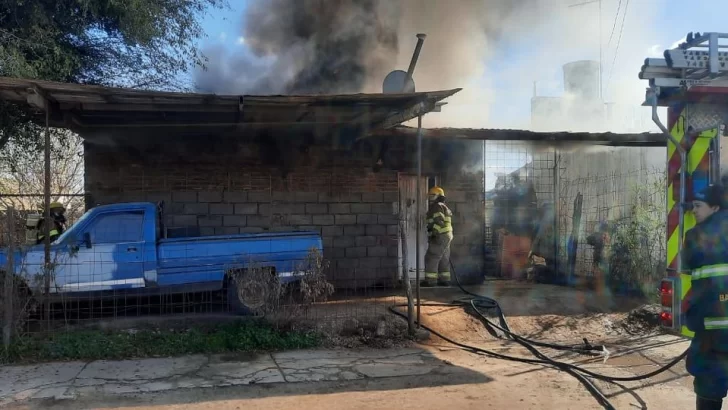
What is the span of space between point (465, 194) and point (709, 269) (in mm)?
6912

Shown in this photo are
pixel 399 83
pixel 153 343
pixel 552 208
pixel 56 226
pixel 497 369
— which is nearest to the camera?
pixel 497 369

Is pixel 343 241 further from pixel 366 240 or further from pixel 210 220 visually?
pixel 210 220

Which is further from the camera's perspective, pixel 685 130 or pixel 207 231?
pixel 207 231

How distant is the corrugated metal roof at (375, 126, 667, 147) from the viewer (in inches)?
374

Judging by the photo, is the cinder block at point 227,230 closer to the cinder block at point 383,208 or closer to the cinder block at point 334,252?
the cinder block at point 334,252

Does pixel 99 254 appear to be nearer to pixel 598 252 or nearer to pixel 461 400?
pixel 461 400

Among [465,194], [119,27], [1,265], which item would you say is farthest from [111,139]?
[465,194]

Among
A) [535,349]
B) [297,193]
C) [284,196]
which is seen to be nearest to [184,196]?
[284,196]

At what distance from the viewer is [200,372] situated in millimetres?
5680

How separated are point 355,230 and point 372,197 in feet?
2.19

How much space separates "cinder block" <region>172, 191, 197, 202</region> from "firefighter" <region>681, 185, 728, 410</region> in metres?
7.51

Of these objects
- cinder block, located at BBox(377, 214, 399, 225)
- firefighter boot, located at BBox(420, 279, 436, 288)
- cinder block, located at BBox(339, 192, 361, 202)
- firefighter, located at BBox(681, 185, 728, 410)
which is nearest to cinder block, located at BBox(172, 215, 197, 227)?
cinder block, located at BBox(339, 192, 361, 202)

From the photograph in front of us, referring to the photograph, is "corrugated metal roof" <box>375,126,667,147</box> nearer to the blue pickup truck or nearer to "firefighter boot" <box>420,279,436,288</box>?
"firefighter boot" <box>420,279,436,288</box>

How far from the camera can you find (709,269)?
3.77 metres
